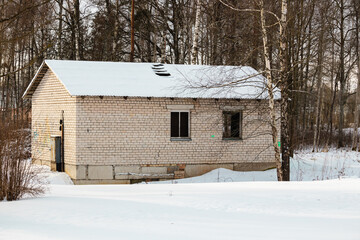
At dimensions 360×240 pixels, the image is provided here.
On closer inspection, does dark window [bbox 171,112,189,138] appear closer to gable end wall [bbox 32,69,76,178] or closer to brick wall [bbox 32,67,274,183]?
brick wall [bbox 32,67,274,183]

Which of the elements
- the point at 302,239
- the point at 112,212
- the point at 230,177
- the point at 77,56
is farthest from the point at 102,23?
the point at 302,239

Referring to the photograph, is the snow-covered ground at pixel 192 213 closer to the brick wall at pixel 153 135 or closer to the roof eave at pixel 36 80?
the brick wall at pixel 153 135

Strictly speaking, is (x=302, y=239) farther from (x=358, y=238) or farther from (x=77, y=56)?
(x=77, y=56)

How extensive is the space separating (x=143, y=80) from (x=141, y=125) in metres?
1.80

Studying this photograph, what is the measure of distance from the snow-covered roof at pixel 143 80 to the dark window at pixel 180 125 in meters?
1.16

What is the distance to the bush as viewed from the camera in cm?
1016

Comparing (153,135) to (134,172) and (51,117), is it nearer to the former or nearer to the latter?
(134,172)

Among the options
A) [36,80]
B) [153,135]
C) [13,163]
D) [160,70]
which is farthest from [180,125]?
[13,163]

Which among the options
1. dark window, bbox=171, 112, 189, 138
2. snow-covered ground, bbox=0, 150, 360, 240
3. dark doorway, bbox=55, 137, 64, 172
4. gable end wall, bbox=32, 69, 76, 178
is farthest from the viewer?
dark window, bbox=171, 112, 189, 138

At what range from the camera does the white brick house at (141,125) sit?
18156 mm

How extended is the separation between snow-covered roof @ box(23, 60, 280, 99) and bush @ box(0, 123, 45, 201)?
23.4 feet

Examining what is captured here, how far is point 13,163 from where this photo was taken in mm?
10258

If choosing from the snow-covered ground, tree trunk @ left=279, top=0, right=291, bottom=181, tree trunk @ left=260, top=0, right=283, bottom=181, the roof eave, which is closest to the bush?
the snow-covered ground

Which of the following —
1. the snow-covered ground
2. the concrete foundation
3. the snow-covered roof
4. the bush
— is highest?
the snow-covered roof
